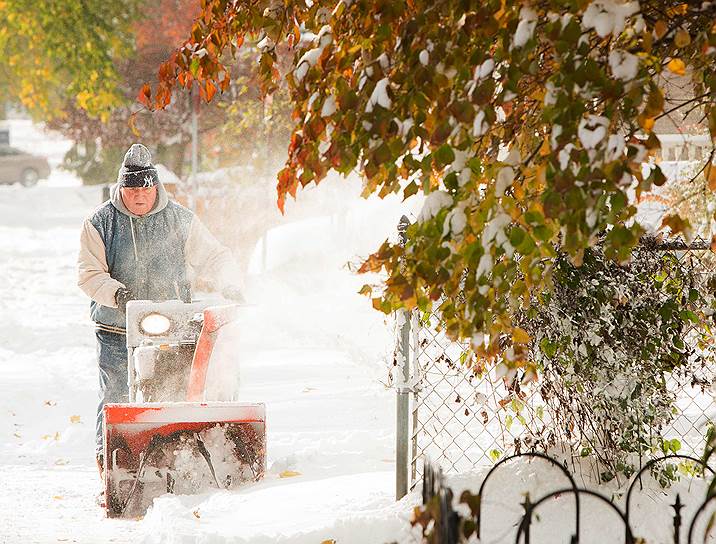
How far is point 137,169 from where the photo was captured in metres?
6.18

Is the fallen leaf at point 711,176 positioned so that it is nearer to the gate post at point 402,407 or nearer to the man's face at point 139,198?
the gate post at point 402,407

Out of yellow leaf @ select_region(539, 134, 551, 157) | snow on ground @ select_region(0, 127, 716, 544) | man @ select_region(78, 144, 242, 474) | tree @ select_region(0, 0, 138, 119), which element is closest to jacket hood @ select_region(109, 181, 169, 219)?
man @ select_region(78, 144, 242, 474)

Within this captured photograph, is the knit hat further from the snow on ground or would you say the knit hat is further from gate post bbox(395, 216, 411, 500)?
gate post bbox(395, 216, 411, 500)

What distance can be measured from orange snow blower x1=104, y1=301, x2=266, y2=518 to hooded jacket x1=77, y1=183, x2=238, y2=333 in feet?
1.75

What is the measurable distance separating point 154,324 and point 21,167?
3157 centimetres

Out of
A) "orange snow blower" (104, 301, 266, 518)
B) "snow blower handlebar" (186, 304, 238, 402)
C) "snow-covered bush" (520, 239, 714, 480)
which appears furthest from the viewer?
"snow blower handlebar" (186, 304, 238, 402)

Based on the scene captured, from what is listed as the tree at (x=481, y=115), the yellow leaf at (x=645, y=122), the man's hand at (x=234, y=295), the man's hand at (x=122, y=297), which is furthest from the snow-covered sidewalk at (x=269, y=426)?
the yellow leaf at (x=645, y=122)

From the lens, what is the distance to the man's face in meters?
6.27

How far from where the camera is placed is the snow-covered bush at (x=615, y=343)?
14.5 feet

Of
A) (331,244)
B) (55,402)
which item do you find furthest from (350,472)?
(331,244)

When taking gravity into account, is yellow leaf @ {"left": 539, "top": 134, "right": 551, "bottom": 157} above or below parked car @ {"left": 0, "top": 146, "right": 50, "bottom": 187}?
below

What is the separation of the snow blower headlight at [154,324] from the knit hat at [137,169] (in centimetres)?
91

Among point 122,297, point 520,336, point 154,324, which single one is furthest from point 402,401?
point 520,336

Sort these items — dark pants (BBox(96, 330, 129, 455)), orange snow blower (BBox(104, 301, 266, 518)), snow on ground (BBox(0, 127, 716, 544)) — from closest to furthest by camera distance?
snow on ground (BBox(0, 127, 716, 544)), orange snow blower (BBox(104, 301, 266, 518)), dark pants (BBox(96, 330, 129, 455))
